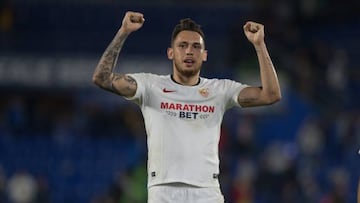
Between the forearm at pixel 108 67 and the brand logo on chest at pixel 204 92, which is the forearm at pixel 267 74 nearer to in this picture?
the brand logo on chest at pixel 204 92

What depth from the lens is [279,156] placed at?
17.5 meters

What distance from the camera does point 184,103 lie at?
771cm

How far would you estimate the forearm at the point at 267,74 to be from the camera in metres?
7.63

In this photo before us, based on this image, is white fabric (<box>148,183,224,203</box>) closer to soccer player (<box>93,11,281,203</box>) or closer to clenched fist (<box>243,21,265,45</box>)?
soccer player (<box>93,11,281,203</box>)

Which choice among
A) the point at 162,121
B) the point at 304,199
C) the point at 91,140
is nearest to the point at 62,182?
the point at 91,140

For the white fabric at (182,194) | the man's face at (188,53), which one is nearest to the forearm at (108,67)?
the man's face at (188,53)

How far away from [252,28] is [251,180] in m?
9.65

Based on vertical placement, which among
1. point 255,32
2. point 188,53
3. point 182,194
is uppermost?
point 255,32

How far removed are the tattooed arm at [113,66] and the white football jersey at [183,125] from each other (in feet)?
0.32

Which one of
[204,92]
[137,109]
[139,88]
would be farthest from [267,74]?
[137,109]

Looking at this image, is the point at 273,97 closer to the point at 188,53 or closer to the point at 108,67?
the point at 188,53

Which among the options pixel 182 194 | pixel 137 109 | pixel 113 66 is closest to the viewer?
pixel 182 194

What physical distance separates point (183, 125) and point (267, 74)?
2.26 feet

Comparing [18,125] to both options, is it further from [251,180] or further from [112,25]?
[251,180]
